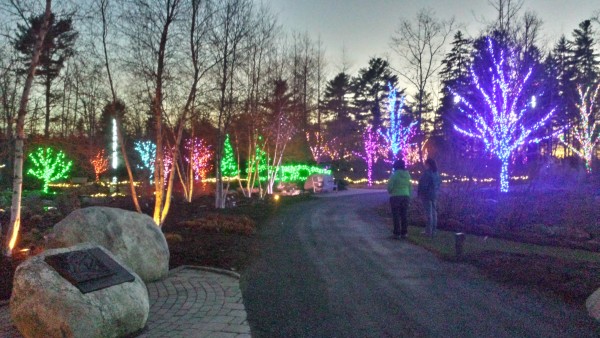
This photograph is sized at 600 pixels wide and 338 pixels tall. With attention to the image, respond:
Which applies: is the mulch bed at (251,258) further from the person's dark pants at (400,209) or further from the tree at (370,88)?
the tree at (370,88)

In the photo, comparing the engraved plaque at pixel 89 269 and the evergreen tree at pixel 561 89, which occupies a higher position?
the evergreen tree at pixel 561 89

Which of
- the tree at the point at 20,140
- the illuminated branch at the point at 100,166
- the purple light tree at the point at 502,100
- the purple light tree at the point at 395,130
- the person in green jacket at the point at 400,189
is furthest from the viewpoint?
the illuminated branch at the point at 100,166

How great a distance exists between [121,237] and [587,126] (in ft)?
120

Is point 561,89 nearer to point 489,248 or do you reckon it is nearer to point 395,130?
point 395,130

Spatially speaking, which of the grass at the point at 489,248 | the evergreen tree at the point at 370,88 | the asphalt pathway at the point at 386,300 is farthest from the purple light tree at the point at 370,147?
the asphalt pathway at the point at 386,300

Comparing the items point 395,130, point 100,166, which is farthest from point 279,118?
point 100,166

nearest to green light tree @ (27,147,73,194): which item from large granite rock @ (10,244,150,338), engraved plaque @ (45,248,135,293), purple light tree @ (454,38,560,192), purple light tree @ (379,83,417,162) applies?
purple light tree @ (379,83,417,162)

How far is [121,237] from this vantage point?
696 cm

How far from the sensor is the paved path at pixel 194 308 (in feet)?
16.7

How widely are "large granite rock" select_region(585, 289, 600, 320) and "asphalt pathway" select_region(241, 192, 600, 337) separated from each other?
0.23ft

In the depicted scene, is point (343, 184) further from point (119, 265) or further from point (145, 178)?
point (119, 265)

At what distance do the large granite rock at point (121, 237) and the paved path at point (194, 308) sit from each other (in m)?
0.29

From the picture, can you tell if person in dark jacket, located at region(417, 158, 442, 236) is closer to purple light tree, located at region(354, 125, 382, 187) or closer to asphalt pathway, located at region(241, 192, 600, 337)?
asphalt pathway, located at region(241, 192, 600, 337)

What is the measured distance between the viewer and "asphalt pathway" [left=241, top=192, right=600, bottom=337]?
514cm
